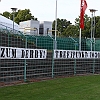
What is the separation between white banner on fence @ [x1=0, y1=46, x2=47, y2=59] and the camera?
11.9 meters

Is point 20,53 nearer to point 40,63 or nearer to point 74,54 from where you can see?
point 40,63

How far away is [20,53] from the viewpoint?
12945 millimetres

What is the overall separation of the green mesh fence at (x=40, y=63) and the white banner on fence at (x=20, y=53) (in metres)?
0.35

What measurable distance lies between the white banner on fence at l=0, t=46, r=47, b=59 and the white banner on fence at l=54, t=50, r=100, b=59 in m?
1.30

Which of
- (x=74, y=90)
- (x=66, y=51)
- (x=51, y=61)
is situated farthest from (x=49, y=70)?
(x=74, y=90)

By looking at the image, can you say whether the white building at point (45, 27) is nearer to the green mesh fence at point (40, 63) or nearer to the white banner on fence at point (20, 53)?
the green mesh fence at point (40, 63)

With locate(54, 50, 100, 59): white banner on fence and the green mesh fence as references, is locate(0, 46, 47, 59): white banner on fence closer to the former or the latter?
the green mesh fence

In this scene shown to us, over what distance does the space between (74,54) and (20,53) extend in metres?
4.84

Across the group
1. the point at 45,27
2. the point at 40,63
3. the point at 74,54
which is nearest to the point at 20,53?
the point at 40,63

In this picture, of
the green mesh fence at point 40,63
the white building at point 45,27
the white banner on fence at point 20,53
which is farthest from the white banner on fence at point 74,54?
the white building at point 45,27

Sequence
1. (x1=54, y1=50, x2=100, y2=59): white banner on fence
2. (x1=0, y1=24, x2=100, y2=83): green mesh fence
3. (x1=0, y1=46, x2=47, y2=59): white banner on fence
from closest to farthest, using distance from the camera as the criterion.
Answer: (x1=0, y1=46, x2=47, y2=59): white banner on fence, (x1=0, y1=24, x2=100, y2=83): green mesh fence, (x1=54, y1=50, x2=100, y2=59): white banner on fence

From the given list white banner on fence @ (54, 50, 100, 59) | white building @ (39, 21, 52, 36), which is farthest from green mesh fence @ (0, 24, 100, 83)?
white building @ (39, 21, 52, 36)

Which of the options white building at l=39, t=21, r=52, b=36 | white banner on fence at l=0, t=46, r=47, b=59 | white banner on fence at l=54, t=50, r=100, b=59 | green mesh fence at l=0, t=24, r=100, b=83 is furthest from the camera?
white building at l=39, t=21, r=52, b=36

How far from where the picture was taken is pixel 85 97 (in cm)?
928
